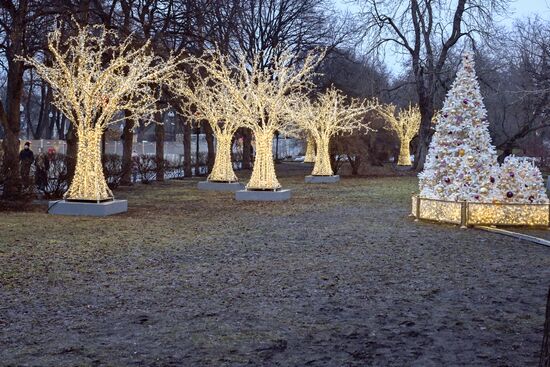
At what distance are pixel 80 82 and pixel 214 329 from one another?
418 inches

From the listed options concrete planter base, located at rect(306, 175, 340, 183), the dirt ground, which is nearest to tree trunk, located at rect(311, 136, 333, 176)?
concrete planter base, located at rect(306, 175, 340, 183)

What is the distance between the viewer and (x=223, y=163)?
2502 centimetres

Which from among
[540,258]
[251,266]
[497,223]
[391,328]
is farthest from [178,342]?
[497,223]

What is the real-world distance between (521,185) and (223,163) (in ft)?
44.7

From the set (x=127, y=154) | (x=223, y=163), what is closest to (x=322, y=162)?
(x=223, y=163)

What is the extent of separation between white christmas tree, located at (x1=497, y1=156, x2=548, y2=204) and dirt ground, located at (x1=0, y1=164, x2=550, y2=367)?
62.4 inches

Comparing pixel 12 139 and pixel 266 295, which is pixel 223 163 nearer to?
pixel 12 139

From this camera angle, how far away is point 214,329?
5.54 meters

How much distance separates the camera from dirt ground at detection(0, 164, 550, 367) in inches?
195

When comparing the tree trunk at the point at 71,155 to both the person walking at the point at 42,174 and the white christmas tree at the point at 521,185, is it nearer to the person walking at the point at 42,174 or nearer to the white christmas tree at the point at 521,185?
the person walking at the point at 42,174

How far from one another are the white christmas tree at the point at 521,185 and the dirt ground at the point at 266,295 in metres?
1.58

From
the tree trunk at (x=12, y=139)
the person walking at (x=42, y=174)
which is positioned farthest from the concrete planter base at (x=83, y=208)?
the person walking at (x=42, y=174)

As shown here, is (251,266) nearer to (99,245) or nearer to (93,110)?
(99,245)

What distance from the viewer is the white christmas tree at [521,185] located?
13.3m
